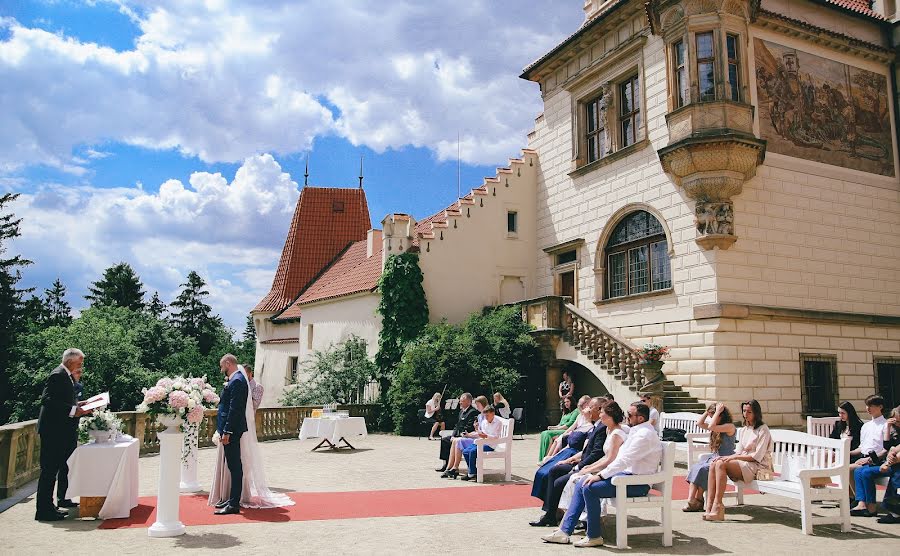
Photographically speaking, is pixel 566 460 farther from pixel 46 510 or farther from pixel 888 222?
pixel 888 222

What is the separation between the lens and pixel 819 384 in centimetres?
1934

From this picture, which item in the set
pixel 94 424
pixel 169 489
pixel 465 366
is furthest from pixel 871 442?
pixel 465 366

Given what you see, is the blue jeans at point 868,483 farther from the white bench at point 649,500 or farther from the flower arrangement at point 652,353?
the flower arrangement at point 652,353

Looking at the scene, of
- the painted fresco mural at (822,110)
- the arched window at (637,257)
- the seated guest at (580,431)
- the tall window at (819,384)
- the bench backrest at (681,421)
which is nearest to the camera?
the seated guest at (580,431)

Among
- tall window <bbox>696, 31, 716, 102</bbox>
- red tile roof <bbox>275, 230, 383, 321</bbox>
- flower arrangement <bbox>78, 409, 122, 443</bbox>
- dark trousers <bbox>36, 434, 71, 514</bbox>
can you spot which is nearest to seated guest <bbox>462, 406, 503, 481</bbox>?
flower arrangement <bbox>78, 409, 122, 443</bbox>

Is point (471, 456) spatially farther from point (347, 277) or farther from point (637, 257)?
point (347, 277)

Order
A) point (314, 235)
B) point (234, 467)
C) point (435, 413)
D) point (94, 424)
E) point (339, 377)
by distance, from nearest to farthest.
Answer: point (94, 424)
point (234, 467)
point (435, 413)
point (339, 377)
point (314, 235)

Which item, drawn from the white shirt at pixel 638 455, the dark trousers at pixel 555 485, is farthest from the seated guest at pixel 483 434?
the white shirt at pixel 638 455

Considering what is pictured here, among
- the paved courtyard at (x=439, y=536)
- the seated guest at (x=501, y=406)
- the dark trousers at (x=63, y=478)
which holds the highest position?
the seated guest at (x=501, y=406)

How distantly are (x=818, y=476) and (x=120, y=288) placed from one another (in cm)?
7083

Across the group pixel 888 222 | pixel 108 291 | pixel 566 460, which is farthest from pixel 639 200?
pixel 108 291

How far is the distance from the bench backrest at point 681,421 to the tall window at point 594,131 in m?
11.4

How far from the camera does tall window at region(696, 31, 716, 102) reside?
18.6 metres

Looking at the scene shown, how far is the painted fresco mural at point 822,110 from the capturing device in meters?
19.3
